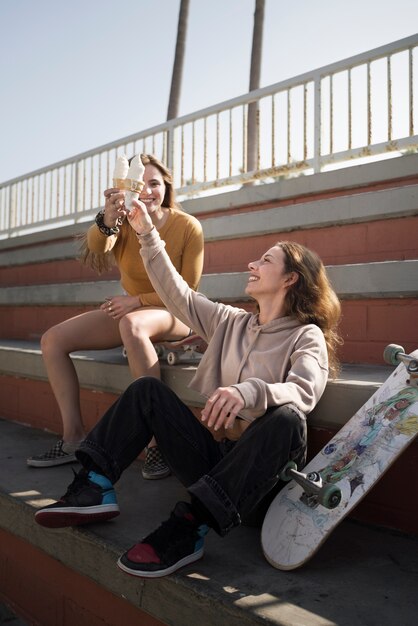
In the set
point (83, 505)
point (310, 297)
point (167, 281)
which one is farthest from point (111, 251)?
point (83, 505)

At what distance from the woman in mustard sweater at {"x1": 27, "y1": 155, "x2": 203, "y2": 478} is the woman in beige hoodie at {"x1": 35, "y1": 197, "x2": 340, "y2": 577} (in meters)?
0.36

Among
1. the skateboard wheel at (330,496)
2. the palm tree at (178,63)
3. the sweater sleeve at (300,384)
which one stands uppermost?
the palm tree at (178,63)

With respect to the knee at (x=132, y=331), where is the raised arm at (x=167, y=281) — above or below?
above

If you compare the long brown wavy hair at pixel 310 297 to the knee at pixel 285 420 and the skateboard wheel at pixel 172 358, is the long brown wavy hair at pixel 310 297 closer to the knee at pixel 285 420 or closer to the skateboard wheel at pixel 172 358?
the knee at pixel 285 420

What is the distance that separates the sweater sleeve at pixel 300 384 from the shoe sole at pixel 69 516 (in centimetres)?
61

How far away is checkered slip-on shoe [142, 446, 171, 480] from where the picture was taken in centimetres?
227

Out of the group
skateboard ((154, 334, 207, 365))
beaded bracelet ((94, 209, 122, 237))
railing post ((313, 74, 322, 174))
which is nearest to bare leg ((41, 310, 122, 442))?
skateboard ((154, 334, 207, 365))

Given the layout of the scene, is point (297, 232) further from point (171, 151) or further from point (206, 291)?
point (171, 151)

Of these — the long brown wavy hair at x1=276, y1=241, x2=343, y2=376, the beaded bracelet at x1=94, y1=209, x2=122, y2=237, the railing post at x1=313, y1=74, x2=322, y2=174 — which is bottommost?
the long brown wavy hair at x1=276, y1=241, x2=343, y2=376

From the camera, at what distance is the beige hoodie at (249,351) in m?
1.62

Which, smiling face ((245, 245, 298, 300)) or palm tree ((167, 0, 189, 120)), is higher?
palm tree ((167, 0, 189, 120))

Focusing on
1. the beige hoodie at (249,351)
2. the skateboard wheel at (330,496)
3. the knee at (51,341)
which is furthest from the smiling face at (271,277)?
the knee at (51,341)

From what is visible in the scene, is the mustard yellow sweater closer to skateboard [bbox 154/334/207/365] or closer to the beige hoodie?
skateboard [bbox 154/334/207/365]

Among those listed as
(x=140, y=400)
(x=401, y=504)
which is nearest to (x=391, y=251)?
(x=401, y=504)
